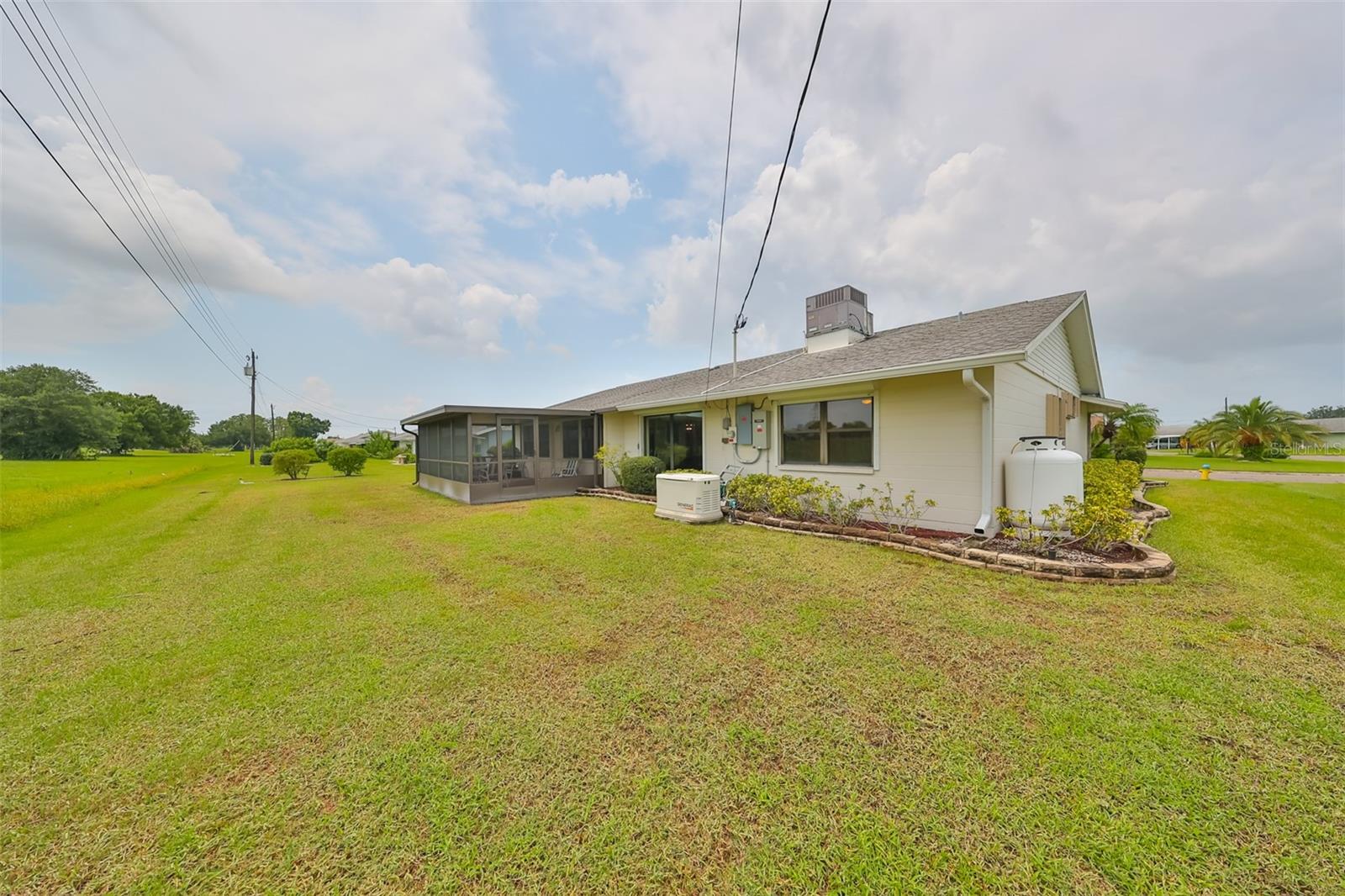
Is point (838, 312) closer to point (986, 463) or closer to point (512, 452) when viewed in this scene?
point (986, 463)

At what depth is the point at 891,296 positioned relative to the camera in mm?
11516

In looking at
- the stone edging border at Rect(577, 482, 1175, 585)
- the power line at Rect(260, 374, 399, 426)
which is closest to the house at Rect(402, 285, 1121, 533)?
the stone edging border at Rect(577, 482, 1175, 585)

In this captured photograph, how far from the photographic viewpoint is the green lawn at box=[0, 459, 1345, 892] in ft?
5.42

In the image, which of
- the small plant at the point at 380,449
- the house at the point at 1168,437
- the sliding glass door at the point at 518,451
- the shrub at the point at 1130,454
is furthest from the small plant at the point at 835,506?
the house at the point at 1168,437

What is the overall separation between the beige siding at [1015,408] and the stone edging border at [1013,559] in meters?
1.52

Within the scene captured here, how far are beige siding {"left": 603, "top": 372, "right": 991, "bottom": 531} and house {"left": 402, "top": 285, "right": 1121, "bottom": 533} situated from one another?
16 mm

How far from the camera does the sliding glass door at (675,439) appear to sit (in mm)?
10375

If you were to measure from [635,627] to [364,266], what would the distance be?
52.2ft

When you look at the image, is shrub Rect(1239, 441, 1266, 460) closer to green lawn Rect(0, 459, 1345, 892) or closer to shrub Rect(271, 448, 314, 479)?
green lawn Rect(0, 459, 1345, 892)

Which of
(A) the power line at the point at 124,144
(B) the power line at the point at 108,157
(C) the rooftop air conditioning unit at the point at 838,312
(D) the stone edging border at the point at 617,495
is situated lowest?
(D) the stone edging border at the point at 617,495

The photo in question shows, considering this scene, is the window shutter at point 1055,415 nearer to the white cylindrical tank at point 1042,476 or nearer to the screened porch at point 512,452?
the white cylindrical tank at point 1042,476

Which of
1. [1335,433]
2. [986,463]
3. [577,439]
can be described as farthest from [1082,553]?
[1335,433]

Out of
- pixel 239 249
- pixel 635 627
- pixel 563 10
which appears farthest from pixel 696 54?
pixel 239 249

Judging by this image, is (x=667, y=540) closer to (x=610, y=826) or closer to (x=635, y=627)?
(x=635, y=627)
